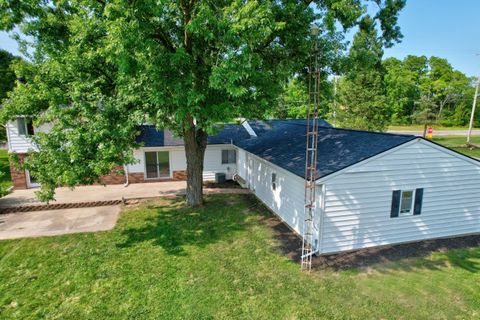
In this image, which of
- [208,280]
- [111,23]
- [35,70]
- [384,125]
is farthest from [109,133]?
[384,125]

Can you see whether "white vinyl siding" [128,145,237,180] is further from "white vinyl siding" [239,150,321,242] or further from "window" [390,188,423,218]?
"window" [390,188,423,218]

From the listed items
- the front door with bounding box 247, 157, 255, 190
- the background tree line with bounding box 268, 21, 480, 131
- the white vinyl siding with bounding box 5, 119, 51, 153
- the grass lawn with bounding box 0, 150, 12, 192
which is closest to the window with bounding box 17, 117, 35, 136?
the white vinyl siding with bounding box 5, 119, 51, 153

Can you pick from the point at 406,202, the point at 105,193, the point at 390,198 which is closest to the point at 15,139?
the point at 105,193

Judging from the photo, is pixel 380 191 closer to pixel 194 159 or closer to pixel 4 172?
pixel 194 159

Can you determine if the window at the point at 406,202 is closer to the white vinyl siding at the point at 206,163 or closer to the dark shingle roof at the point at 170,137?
the dark shingle roof at the point at 170,137

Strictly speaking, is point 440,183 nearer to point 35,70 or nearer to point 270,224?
point 270,224
